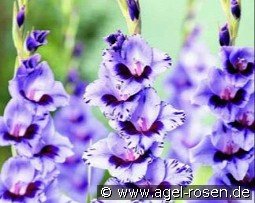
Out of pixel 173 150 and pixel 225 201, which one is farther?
pixel 173 150

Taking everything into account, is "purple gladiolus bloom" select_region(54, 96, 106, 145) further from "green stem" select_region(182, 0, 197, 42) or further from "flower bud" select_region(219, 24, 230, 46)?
"flower bud" select_region(219, 24, 230, 46)

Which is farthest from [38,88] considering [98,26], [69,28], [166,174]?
[98,26]

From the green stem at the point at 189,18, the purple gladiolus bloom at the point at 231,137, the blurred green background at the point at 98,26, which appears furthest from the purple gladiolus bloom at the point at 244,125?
the blurred green background at the point at 98,26

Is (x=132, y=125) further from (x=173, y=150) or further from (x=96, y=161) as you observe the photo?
(x=173, y=150)

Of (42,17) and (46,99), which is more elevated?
(46,99)

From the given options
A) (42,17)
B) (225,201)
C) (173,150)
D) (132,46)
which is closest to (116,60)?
(132,46)

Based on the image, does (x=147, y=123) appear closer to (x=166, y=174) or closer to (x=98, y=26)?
(x=166, y=174)
